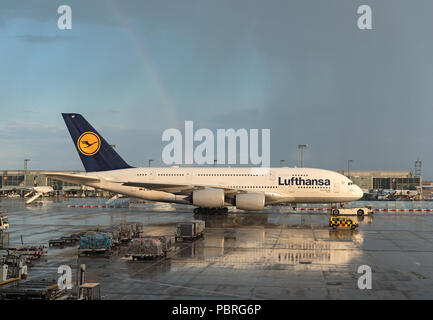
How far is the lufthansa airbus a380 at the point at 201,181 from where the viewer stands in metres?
40.9

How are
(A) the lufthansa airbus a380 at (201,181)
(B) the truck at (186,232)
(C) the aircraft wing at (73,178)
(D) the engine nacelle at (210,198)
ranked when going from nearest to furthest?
(B) the truck at (186,232) < (D) the engine nacelle at (210,198) < (C) the aircraft wing at (73,178) < (A) the lufthansa airbus a380 at (201,181)

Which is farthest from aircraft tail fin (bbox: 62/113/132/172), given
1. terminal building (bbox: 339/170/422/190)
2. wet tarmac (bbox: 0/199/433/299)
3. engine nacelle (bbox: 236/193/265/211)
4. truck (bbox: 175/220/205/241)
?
terminal building (bbox: 339/170/422/190)

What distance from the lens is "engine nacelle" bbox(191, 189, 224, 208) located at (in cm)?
3875

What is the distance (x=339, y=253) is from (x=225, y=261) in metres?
6.83

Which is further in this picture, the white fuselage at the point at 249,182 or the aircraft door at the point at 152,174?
the aircraft door at the point at 152,174

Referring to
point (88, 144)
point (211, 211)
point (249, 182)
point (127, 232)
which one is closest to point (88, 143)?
point (88, 144)

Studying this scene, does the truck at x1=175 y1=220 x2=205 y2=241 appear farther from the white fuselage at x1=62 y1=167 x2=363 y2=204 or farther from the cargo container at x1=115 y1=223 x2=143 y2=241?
the white fuselage at x1=62 y1=167 x2=363 y2=204

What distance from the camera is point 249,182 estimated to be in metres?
42.7

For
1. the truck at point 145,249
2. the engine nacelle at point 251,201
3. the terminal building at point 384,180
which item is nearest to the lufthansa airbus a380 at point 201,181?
the engine nacelle at point 251,201

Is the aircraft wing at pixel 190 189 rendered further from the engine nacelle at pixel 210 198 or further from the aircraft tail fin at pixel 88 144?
the aircraft tail fin at pixel 88 144

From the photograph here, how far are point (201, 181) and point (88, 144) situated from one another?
13.6m

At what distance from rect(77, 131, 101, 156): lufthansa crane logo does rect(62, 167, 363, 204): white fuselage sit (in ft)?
8.28

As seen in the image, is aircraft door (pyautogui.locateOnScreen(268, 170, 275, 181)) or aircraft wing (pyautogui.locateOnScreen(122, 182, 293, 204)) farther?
aircraft door (pyautogui.locateOnScreen(268, 170, 275, 181))
